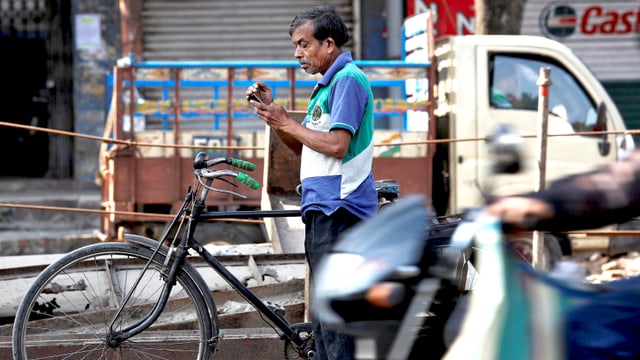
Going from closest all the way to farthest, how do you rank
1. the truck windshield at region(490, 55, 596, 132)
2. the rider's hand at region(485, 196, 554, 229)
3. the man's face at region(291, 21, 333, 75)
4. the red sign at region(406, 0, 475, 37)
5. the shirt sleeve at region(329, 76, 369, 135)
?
the rider's hand at region(485, 196, 554, 229), the shirt sleeve at region(329, 76, 369, 135), the man's face at region(291, 21, 333, 75), the truck windshield at region(490, 55, 596, 132), the red sign at region(406, 0, 475, 37)

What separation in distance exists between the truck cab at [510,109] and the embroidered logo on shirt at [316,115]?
4.36 m

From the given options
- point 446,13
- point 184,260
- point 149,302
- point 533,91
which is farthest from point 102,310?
point 446,13

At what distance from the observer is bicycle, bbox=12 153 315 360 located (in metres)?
4.55

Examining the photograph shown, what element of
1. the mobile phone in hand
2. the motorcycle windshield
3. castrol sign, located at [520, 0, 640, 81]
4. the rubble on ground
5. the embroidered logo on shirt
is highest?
castrol sign, located at [520, 0, 640, 81]

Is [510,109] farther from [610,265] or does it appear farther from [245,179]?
[245,179]

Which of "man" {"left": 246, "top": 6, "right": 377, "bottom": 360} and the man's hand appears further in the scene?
the man's hand

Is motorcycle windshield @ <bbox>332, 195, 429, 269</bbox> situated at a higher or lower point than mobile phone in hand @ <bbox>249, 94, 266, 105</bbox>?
lower

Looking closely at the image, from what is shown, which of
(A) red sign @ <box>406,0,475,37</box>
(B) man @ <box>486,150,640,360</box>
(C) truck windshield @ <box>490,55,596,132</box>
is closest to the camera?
(B) man @ <box>486,150,640,360</box>

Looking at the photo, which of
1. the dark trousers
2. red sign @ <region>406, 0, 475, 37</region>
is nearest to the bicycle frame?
the dark trousers

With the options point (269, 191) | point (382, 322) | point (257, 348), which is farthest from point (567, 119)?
point (382, 322)

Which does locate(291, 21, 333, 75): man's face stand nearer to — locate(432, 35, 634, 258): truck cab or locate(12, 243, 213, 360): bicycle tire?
locate(12, 243, 213, 360): bicycle tire

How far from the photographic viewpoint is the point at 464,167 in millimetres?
8430

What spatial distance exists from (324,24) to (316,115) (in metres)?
0.36

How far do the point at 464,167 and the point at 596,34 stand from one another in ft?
23.1
